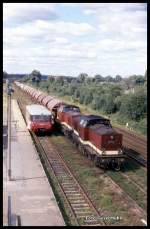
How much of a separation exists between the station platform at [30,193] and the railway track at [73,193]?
0.66m

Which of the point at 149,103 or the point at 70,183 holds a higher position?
the point at 149,103

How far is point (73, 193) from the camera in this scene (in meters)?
19.0

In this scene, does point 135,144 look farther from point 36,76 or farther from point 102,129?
point 36,76

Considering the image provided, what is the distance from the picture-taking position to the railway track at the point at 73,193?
15.7 meters

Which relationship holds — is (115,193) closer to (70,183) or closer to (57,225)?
(70,183)

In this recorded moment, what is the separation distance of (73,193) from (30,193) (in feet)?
6.05

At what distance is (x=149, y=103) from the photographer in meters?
21.0

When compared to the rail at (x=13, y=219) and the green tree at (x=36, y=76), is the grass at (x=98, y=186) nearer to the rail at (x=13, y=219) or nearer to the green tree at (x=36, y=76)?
the rail at (x=13, y=219)

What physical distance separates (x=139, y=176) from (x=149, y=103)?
3.71m

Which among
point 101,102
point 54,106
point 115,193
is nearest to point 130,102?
point 54,106

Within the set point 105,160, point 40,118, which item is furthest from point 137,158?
point 40,118

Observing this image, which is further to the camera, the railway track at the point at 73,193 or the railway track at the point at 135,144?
the railway track at the point at 135,144

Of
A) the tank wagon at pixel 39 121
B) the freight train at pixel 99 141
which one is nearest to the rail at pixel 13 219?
the freight train at pixel 99 141

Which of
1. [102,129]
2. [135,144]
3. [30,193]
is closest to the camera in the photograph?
[30,193]
